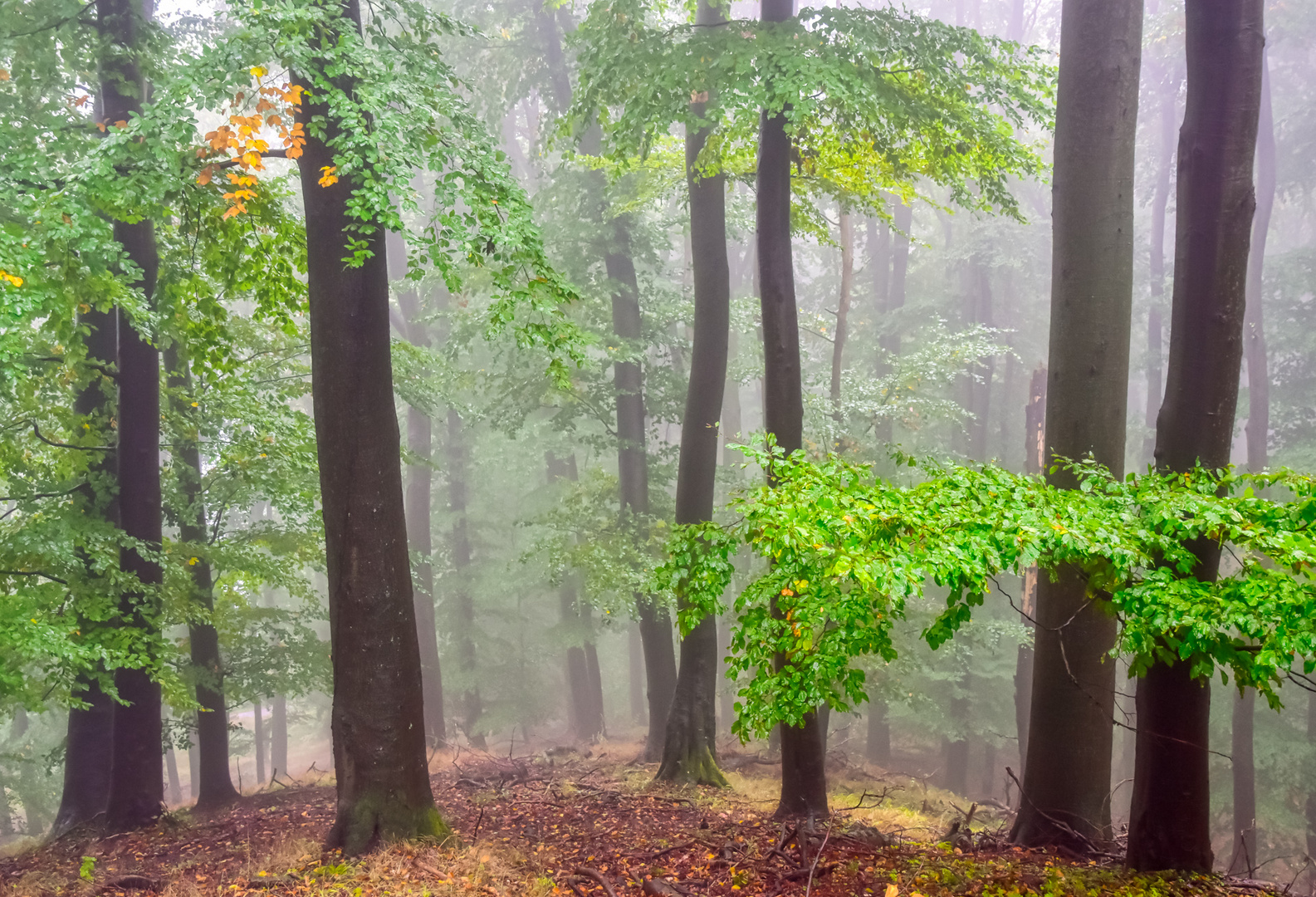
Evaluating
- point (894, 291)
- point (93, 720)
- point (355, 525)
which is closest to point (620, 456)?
point (355, 525)

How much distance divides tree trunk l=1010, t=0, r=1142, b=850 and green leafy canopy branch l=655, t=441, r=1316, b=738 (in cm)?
166

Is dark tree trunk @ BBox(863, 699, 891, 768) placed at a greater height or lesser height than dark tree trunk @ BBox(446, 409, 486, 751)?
lesser

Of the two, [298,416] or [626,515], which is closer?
[298,416]

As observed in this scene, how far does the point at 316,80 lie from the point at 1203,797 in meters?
7.16

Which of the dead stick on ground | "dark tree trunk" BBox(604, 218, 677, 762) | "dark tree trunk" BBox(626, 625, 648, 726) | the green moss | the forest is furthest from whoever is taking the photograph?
"dark tree trunk" BBox(626, 625, 648, 726)

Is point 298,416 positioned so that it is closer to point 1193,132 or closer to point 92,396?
point 92,396

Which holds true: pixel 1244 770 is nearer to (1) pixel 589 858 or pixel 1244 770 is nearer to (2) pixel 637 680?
(1) pixel 589 858

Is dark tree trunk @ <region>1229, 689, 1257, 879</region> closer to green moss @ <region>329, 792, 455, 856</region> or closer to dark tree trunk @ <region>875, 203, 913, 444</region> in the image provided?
dark tree trunk @ <region>875, 203, 913, 444</region>

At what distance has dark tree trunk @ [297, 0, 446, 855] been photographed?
614 centimetres

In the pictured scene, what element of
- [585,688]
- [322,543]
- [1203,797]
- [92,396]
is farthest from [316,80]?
[585,688]

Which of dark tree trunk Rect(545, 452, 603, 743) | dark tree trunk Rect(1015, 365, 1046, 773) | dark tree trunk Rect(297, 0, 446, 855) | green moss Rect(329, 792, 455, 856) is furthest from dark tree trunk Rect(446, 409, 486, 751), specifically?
green moss Rect(329, 792, 455, 856)

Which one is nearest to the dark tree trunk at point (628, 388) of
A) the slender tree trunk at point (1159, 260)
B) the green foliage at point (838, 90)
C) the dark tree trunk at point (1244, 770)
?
the green foliage at point (838, 90)

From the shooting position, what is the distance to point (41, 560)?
25.9 feet

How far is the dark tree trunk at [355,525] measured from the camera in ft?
20.2
